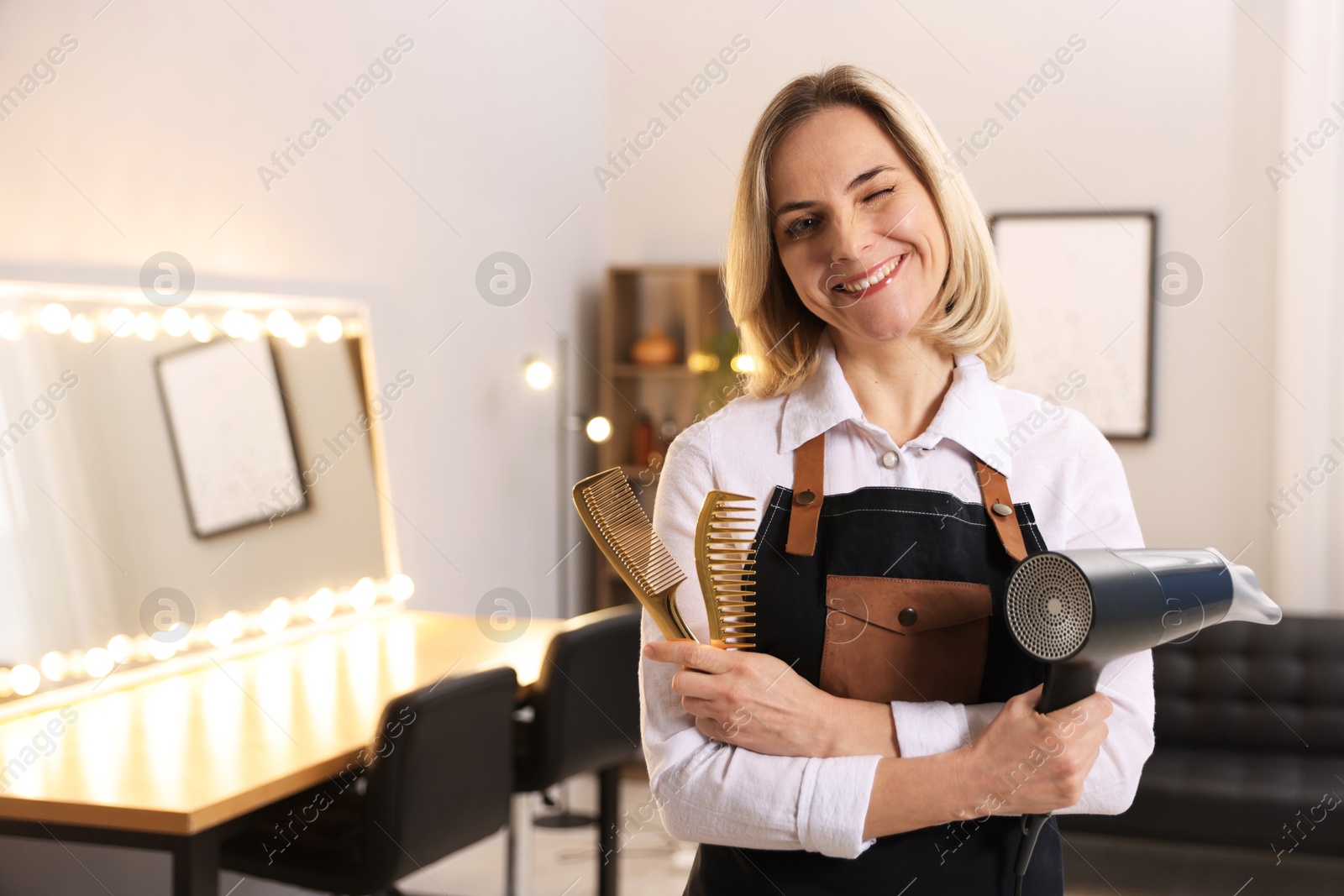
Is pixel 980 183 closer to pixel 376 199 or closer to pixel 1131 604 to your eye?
pixel 376 199

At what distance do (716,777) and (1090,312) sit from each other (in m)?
3.57

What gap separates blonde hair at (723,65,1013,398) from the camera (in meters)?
1.05

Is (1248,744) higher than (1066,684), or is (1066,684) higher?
(1066,684)

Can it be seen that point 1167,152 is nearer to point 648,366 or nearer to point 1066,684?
point 648,366

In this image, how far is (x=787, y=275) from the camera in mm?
1135

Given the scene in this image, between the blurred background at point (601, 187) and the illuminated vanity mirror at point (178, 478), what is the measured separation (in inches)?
3.7

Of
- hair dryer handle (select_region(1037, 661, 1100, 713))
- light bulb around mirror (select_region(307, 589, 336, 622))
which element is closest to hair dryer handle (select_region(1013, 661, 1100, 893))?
hair dryer handle (select_region(1037, 661, 1100, 713))

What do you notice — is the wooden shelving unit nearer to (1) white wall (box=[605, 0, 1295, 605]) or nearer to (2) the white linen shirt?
(1) white wall (box=[605, 0, 1295, 605])

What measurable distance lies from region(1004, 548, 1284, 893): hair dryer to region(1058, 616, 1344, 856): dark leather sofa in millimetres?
2308

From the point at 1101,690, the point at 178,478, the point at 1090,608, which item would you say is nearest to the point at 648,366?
the point at 178,478

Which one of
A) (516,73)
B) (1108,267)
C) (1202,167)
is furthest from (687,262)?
(1202,167)

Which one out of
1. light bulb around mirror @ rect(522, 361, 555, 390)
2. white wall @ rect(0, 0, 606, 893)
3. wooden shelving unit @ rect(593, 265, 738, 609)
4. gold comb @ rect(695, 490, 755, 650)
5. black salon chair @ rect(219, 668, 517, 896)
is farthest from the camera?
wooden shelving unit @ rect(593, 265, 738, 609)

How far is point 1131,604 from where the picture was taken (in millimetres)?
870

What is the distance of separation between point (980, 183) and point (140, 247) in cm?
298
